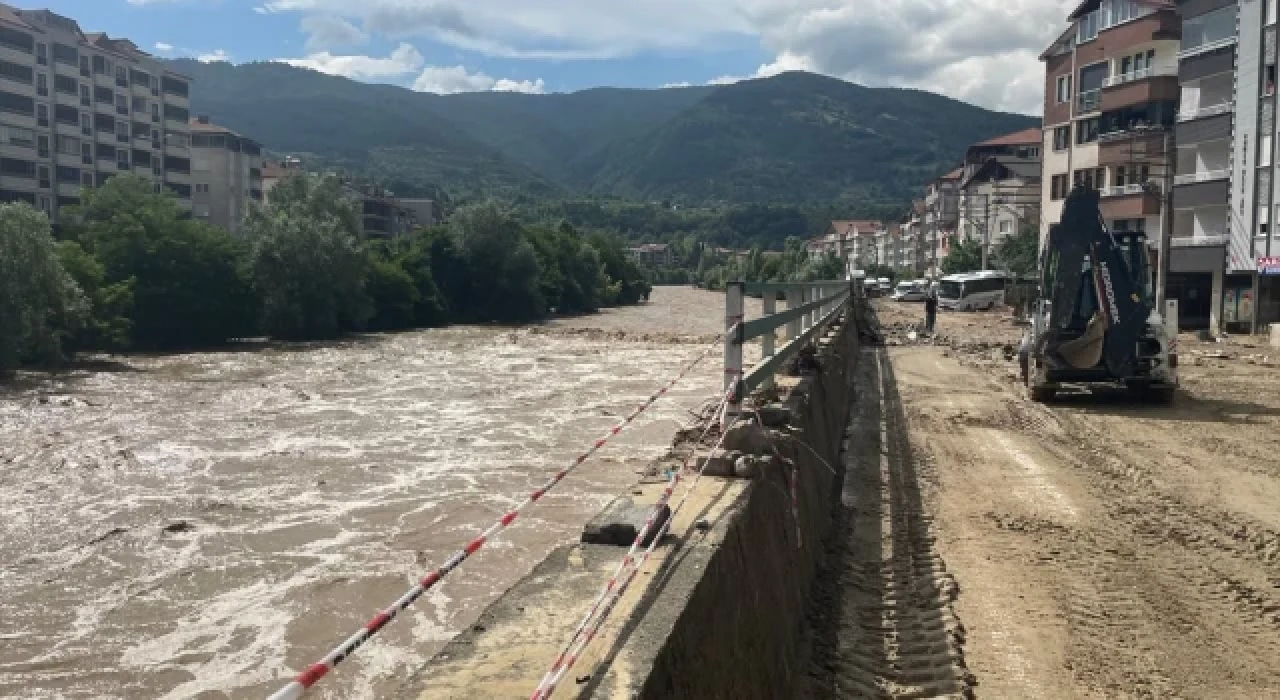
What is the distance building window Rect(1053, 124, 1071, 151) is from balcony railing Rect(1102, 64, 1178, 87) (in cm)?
525

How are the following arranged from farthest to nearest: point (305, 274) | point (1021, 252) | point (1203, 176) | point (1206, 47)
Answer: point (1021, 252), point (305, 274), point (1203, 176), point (1206, 47)

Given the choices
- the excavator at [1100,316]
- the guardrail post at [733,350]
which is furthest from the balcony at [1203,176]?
the guardrail post at [733,350]

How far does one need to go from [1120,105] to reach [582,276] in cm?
3532

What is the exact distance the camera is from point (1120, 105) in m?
44.3

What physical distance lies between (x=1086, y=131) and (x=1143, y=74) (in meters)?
5.82

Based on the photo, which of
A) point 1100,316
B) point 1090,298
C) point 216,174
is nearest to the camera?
point 1100,316

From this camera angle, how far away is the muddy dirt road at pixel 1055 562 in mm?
5117

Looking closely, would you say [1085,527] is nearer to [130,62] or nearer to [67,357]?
[67,357]

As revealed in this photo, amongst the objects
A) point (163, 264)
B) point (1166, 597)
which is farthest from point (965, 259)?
point (1166, 597)

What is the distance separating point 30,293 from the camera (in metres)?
27.0

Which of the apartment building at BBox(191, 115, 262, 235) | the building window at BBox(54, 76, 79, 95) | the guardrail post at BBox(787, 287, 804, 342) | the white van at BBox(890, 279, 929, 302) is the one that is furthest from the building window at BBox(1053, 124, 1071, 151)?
the apartment building at BBox(191, 115, 262, 235)

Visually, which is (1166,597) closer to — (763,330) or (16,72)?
(763,330)

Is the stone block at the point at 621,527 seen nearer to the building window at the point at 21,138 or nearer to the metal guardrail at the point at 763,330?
Answer: the metal guardrail at the point at 763,330

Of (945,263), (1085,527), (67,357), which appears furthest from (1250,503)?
(945,263)
